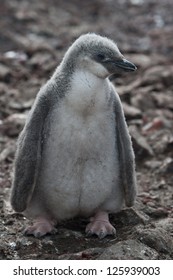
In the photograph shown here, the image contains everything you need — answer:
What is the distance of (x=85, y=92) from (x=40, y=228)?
84 centimetres

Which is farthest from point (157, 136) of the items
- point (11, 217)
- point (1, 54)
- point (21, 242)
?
point (1, 54)

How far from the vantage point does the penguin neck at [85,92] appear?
3.64 metres

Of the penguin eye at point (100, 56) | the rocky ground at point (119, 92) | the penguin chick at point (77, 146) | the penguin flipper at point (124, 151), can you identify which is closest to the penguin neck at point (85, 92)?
the penguin chick at point (77, 146)

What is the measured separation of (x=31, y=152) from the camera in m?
3.80

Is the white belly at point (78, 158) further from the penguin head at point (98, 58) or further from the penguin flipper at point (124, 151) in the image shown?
the penguin head at point (98, 58)

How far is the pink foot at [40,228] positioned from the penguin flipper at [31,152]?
168mm

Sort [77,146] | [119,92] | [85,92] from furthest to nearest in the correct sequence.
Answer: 1. [119,92]
2. [77,146]
3. [85,92]

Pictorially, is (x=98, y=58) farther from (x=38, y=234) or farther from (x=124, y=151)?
(x=38, y=234)

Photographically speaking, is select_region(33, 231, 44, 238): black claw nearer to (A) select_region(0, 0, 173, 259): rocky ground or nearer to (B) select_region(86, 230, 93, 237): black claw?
(A) select_region(0, 0, 173, 259): rocky ground

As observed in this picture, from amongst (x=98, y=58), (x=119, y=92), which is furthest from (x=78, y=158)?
(x=119, y=92)

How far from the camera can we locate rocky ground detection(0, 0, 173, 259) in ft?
12.6

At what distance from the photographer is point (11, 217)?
430cm

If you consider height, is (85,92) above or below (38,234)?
above

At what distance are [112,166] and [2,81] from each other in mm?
4028
